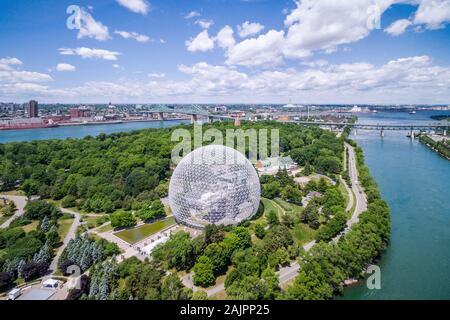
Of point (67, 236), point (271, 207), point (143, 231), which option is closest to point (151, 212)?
point (143, 231)

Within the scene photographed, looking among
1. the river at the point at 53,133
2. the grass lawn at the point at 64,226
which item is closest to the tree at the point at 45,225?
the grass lawn at the point at 64,226

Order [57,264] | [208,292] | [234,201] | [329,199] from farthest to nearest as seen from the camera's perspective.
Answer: [329,199], [234,201], [57,264], [208,292]

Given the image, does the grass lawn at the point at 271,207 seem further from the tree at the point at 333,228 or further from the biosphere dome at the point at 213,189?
the tree at the point at 333,228

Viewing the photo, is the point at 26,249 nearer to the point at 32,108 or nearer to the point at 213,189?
the point at 213,189

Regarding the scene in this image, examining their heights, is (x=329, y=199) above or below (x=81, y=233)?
above

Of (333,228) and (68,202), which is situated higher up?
(68,202)
